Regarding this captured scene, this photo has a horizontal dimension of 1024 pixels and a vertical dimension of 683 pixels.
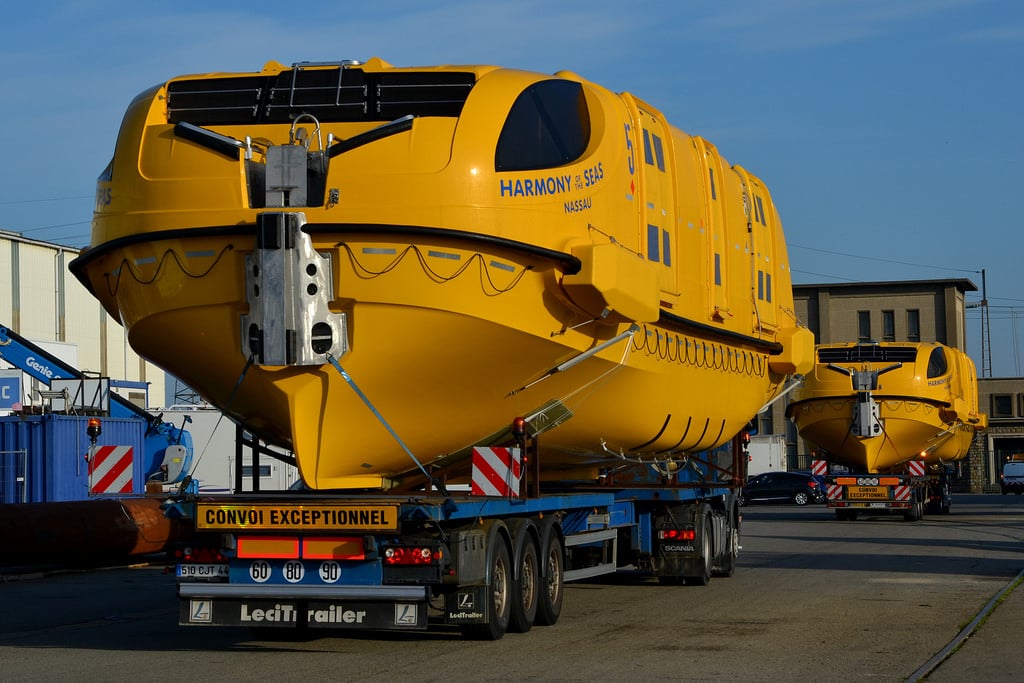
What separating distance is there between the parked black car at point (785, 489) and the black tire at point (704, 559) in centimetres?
3174

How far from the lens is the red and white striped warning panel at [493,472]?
11961 mm

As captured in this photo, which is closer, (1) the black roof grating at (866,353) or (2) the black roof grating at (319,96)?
(2) the black roof grating at (319,96)

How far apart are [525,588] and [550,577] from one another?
661 millimetres

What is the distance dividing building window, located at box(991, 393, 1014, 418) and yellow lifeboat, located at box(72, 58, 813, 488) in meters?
77.3

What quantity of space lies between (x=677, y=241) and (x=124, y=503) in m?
10.1

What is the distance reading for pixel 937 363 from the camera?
3344cm

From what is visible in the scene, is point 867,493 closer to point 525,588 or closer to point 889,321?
point 525,588

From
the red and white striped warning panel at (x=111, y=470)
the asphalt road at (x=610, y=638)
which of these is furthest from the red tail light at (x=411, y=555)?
the red and white striped warning panel at (x=111, y=470)

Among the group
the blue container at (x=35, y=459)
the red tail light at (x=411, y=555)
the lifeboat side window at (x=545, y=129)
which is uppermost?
the lifeboat side window at (x=545, y=129)

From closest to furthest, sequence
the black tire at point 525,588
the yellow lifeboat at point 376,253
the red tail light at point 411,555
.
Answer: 1. the red tail light at point 411,555
2. the yellow lifeboat at point 376,253
3. the black tire at point 525,588

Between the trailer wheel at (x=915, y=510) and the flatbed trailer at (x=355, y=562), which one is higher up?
the flatbed trailer at (x=355, y=562)

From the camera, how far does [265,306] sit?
11062 mm

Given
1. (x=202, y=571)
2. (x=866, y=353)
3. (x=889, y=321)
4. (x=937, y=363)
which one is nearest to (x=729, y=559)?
(x=202, y=571)

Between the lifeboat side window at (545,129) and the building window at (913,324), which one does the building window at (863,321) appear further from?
the lifeboat side window at (545,129)
